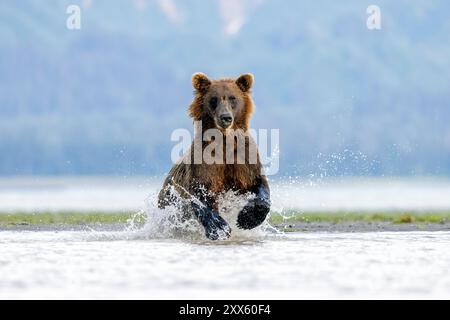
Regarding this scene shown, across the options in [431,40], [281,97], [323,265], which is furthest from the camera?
[431,40]

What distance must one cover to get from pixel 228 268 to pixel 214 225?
2545 millimetres

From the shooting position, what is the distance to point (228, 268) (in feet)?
32.0

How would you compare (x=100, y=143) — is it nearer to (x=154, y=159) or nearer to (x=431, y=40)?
(x=154, y=159)

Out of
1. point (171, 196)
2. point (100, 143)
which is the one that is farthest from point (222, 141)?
point (100, 143)

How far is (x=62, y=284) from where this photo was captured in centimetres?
898

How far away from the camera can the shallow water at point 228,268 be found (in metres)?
8.61

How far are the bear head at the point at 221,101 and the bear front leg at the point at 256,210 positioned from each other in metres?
0.73

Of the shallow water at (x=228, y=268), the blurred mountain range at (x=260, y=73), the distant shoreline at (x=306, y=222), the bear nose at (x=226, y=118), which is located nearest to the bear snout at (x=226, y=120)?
the bear nose at (x=226, y=118)

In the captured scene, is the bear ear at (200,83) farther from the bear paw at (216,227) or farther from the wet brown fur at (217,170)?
the bear paw at (216,227)

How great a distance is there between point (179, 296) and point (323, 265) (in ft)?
6.46

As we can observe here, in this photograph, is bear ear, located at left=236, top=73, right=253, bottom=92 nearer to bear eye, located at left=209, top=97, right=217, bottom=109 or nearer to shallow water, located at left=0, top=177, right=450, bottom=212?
bear eye, located at left=209, top=97, right=217, bottom=109

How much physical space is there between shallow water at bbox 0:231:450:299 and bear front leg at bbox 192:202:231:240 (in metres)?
0.15

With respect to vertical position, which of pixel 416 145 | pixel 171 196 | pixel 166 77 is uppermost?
pixel 166 77

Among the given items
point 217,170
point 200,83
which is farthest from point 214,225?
point 200,83
